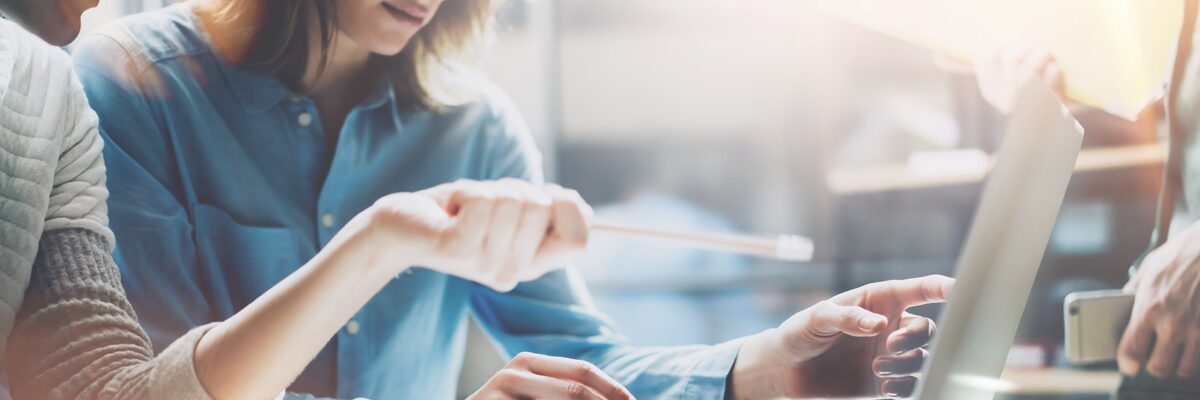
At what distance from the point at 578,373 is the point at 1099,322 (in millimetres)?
795

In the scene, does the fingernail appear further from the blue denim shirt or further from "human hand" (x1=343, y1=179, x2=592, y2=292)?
"human hand" (x1=343, y1=179, x2=592, y2=292)

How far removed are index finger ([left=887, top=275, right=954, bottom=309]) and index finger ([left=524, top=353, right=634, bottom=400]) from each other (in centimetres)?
31

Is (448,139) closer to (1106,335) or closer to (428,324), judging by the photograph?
(428,324)

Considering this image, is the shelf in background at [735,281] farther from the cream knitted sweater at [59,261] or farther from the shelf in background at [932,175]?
the cream knitted sweater at [59,261]

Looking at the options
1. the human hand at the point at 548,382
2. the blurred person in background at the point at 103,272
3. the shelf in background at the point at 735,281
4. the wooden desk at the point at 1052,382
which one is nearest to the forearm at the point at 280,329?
the blurred person in background at the point at 103,272

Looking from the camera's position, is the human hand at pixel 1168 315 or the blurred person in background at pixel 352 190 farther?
the human hand at pixel 1168 315

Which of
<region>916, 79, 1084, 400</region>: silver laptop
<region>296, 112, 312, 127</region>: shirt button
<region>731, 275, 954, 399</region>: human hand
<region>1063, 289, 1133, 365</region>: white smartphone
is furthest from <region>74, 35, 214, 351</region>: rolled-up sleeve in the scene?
<region>1063, 289, 1133, 365</region>: white smartphone

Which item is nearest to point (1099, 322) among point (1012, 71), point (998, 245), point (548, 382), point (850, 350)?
point (1012, 71)

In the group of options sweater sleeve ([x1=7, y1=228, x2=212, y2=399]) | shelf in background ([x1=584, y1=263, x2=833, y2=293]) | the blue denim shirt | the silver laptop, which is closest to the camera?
the silver laptop

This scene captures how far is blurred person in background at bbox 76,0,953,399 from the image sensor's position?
3.25ft

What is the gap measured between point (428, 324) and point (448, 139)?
0.70 feet

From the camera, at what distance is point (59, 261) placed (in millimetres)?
902

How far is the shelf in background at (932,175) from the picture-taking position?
4.62ft

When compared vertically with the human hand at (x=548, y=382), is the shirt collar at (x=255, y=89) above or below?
above
